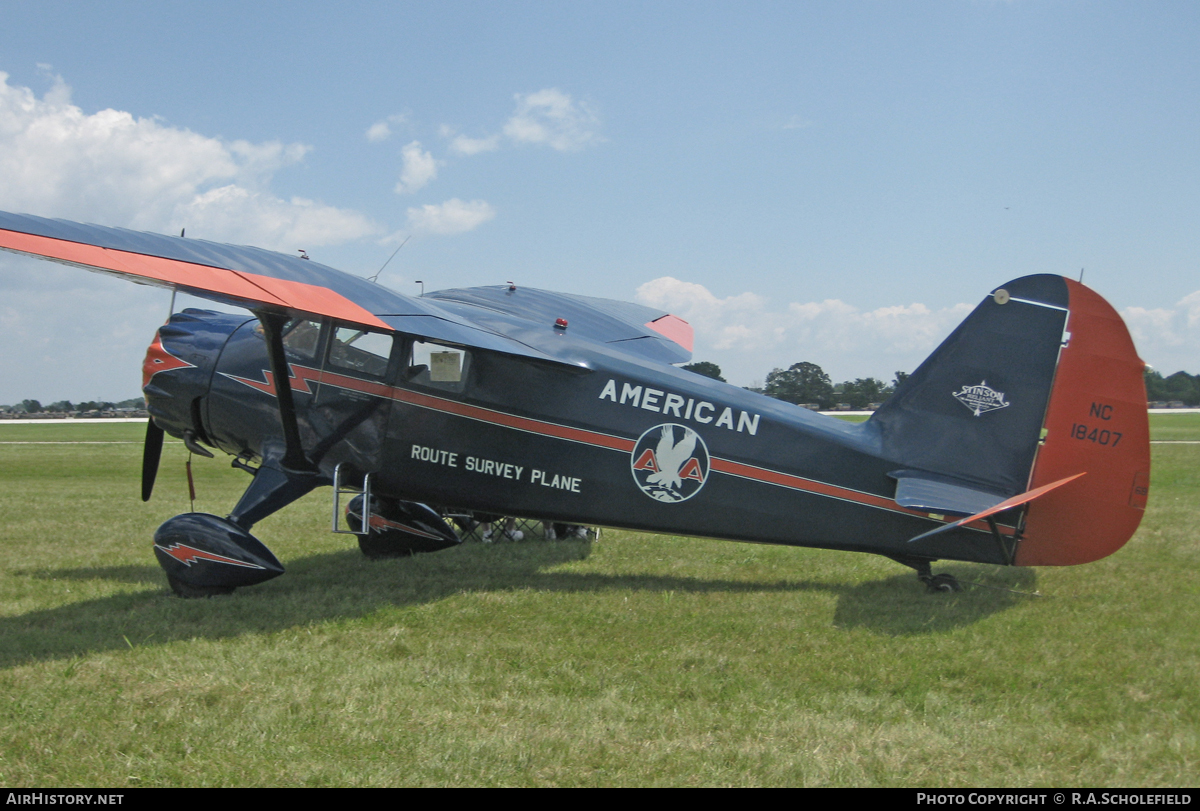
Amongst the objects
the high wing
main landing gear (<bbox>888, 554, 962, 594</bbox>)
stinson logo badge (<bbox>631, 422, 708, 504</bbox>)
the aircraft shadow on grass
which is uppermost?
the high wing

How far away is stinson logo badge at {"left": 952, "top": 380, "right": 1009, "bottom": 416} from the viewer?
19.9ft

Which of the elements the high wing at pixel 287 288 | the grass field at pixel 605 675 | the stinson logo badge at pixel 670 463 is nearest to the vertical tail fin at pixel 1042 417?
the grass field at pixel 605 675

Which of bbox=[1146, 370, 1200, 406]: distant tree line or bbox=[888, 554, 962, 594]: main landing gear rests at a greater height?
bbox=[1146, 370, 1200, 406]: distant tree line

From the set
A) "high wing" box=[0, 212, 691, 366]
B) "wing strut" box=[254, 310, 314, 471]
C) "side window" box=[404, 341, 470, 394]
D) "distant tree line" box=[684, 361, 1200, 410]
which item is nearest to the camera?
"high wing" box=[0, 212, 691, 366]

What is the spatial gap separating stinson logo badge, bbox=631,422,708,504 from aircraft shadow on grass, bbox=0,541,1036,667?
0.83 metres

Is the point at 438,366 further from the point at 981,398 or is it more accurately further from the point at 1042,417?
the point at 1042,417

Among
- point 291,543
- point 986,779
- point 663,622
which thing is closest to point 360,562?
point 291,543

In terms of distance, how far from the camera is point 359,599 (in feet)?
20.8

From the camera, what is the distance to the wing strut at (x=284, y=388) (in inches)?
249

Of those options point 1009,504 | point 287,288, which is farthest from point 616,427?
point 1009,504

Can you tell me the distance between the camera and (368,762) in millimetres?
3445

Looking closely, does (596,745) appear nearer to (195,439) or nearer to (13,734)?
(13,734)

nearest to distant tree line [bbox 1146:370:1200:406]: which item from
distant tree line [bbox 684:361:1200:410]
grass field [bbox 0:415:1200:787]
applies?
distant tree line [bbox 684:361:1200:410]

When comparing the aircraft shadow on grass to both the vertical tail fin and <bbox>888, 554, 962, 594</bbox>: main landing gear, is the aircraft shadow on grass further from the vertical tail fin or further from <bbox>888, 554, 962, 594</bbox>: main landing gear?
the vertical tail fin
